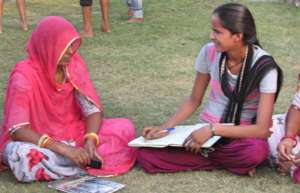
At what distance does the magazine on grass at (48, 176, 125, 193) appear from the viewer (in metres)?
3.22

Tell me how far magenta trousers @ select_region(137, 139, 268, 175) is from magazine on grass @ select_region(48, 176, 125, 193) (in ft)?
0.98

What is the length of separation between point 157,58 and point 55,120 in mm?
2885

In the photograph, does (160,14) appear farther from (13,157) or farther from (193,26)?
(13,157)

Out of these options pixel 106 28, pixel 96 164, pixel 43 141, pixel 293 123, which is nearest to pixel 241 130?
pixel 293 123

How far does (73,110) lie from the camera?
371cm

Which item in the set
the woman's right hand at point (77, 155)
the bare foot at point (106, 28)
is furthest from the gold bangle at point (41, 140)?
the bare foot at point (106, 28)

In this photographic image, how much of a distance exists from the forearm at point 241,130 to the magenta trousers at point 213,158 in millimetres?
57

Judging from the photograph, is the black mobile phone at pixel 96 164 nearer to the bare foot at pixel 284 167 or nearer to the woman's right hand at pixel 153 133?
the woman's right hand at pixel 153 133

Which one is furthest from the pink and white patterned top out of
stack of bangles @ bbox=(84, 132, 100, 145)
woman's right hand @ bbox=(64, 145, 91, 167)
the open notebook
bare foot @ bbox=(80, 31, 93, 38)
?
bare foot @ bbox=(80, 31, 93, 38)

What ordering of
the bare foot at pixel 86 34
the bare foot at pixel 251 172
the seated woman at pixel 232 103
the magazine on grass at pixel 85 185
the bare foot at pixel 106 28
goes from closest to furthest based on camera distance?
the magazine on grass at pixel 85 185
the seated woman at pixel 232 103
the bare foot at pixel 251 172
the bare foot at pixel 86 34
the bare foot at pixel 106 28

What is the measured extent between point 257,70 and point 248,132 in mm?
349

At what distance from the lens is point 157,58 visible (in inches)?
251

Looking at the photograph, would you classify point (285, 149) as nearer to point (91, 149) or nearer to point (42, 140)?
point (91, 149)

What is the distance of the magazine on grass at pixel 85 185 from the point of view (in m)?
3.22
